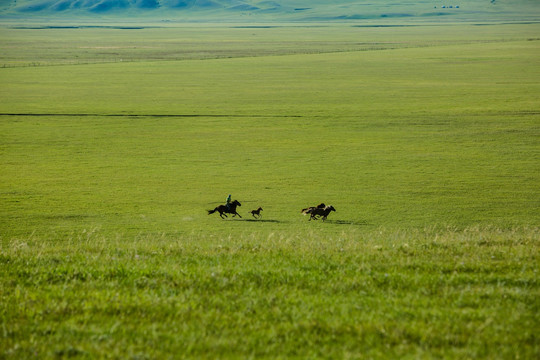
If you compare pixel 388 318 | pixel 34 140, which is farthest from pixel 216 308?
pixel 34 140

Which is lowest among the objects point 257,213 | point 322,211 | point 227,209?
point 257,213

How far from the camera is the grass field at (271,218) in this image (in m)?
7.89

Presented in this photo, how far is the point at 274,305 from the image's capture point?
8836mm

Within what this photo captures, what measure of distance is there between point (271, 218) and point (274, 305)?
1557 centimetres

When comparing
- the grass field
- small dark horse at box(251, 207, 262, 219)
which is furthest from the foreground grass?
small dark horse at box(251, 207, 262, 219)

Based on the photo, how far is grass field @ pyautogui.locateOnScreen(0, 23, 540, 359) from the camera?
7.89 metres

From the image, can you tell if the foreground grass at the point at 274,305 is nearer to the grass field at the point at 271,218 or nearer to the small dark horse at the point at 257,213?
the grass field at the point at 271,218

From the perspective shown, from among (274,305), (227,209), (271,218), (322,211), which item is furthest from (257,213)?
(274,305)

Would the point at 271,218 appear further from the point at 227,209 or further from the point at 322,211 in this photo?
the point at 322,211

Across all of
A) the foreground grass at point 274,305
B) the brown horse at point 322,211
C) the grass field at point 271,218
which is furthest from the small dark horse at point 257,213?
the foreground grass at point 274,305

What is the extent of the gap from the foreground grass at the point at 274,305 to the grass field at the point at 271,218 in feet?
0.11

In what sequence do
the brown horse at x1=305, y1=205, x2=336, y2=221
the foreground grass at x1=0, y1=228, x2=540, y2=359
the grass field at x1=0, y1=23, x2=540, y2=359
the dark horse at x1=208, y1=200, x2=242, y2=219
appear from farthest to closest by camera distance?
the dark horse at x1=208, y1=200, x2=242, y2=219 < the brown horse at x1=305, y1=205, x2=336, y2=221 < the grass field at x1=0, y1=23, x2=540, y2=359 < the foreground grass at x1=0, y1=228, x2=540, y2=359

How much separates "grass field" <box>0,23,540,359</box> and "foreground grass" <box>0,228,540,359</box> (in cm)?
3

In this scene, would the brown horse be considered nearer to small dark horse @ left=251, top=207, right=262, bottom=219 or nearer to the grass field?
the grass field
